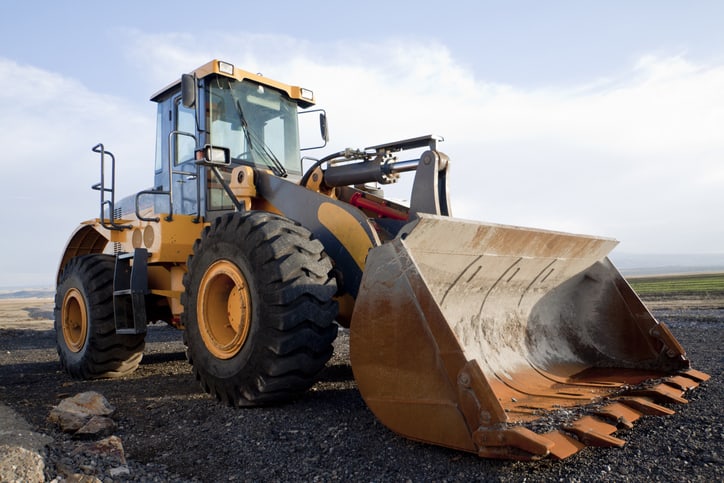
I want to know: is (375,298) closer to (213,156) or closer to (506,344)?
(506,344)

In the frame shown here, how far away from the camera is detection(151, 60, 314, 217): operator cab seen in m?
5.61

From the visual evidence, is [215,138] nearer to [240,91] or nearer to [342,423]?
[240,91]

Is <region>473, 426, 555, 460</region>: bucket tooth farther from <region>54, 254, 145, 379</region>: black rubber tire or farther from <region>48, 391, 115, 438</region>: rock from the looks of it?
<region>54, 254, 145, 379</region>: black rubber tire

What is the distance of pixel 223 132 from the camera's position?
5688mm

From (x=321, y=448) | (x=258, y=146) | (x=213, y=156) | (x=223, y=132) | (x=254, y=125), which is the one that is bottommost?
(x=321, y=448)

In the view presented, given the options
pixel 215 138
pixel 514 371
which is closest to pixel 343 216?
pixel 514 371

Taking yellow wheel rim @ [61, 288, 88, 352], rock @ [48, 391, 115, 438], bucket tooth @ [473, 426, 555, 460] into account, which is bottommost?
rock @ [48, 391, 115, 438]

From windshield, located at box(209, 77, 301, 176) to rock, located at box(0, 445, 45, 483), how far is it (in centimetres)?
348

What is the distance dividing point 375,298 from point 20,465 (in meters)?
1.87

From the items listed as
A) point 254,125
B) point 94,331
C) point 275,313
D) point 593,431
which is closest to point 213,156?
point 254,125

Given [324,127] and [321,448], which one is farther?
[324,127]

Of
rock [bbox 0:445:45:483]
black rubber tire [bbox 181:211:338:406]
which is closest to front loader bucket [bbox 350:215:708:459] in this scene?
black rubber tire [bbox 181:211:338:406]

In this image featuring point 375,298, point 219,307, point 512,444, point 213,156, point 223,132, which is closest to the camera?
point 512,444

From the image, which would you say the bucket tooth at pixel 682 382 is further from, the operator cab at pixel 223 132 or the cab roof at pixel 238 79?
the cab roof at pixel 238 79
